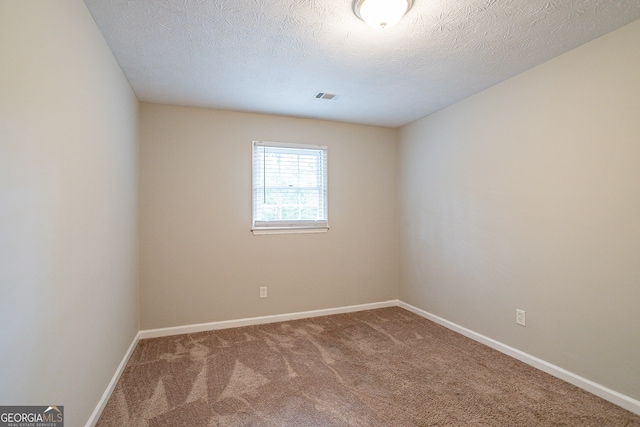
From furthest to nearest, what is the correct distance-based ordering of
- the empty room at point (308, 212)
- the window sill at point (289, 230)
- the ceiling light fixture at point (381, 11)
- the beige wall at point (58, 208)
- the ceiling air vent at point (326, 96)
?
the window sill at point (289, 230) → the ceiling air vent at point (326, 96) → the ceiling light fixture at point (381, 11) → the empty room at point (308, 212) → the beige wall at point (58, 208)

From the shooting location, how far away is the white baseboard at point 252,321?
3.12 metres

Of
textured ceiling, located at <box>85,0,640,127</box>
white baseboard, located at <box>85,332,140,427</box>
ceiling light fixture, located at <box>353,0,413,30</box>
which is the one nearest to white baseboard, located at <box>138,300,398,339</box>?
white baseboard, located at <box>85,332,140,427</box>

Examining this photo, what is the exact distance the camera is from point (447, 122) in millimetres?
3309

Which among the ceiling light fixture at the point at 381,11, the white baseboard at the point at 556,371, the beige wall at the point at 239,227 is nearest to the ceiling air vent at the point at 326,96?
the beige wall at the point at 239,227

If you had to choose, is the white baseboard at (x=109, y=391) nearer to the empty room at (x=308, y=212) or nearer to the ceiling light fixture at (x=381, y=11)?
the empty room at (x=308, y=212)

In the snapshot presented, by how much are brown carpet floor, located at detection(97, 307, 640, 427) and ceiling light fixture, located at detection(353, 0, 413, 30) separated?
2.40 meters

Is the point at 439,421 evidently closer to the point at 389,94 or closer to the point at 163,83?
the point at 389,94

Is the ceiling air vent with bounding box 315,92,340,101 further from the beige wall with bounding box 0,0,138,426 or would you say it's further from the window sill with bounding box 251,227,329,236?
the beige wall with bounding box 0,0,138,426

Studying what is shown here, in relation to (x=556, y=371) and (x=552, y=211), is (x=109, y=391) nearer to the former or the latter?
(x=556, y=371)

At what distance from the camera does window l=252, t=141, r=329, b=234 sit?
11.6 ft

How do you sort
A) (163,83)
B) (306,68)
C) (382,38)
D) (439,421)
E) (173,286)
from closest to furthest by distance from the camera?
1. (439,421)
2. (382,38)
3. (306,68)
4. (163,83)
5. (173,286)

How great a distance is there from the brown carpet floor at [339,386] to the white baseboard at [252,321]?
0.11 meters

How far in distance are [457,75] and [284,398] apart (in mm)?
2925

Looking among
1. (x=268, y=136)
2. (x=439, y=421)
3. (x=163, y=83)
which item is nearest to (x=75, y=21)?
(x=163, y=83)
